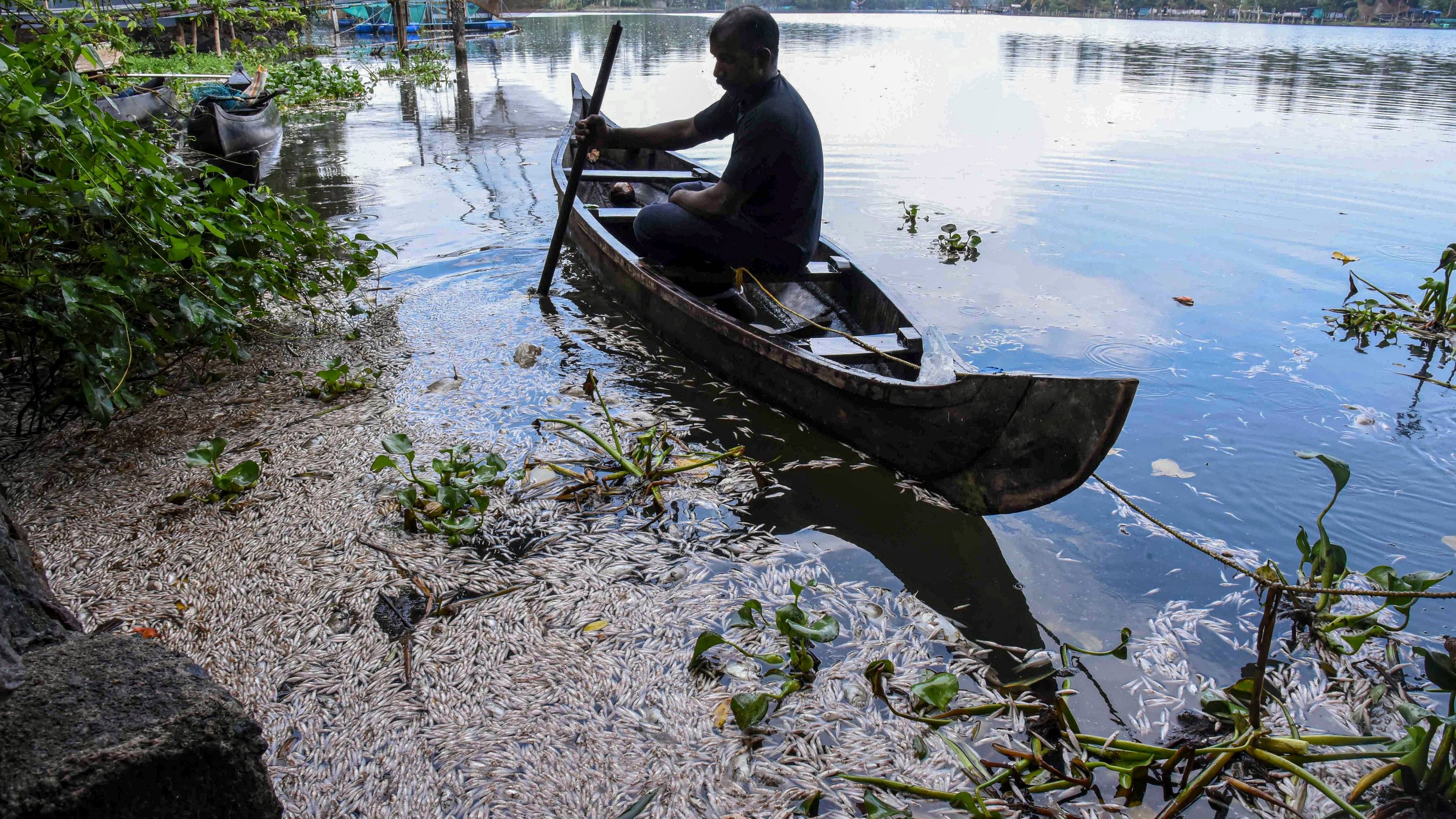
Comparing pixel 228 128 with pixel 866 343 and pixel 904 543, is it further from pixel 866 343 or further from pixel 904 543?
pixel 904 543

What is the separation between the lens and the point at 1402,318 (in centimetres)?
561

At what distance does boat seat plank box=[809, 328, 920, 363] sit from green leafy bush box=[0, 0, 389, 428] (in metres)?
2.69

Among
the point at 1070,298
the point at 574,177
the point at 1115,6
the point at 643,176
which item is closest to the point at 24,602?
the point at 574,177

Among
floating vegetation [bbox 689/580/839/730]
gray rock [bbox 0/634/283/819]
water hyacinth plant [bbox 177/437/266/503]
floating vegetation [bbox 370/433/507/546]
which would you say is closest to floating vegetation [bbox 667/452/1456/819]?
floating vegetation [bbox 689/580/839/730]

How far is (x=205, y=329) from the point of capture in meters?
3.68

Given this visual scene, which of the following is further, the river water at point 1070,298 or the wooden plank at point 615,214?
the wooden plank at point 615,214

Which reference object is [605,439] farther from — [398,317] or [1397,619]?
[1397,619]

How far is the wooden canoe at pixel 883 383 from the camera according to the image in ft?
9.82

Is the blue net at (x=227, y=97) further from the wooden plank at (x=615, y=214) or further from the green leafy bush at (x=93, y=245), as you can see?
the green leafy bush at (x=93, y=245)

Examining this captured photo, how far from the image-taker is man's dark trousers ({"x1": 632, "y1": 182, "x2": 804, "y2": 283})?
4.72m

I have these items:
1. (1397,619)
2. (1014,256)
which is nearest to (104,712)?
(1397,619)

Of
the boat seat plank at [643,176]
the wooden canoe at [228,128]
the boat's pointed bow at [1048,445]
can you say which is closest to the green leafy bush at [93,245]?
the boat seat plank at [643,176]

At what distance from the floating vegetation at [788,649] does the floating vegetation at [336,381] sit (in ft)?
8.47

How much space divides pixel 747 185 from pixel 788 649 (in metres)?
2.62
